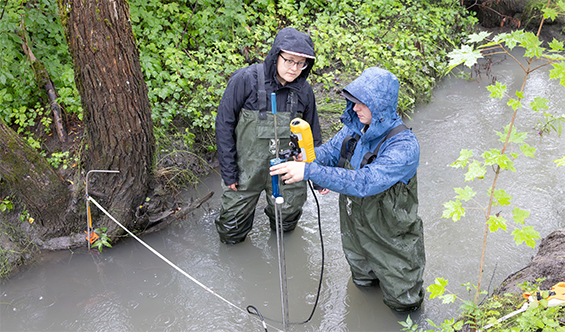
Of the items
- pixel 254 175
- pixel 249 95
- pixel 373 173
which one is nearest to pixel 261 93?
pixel 249 95

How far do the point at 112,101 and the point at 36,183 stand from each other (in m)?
1.05

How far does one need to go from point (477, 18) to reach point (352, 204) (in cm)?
739

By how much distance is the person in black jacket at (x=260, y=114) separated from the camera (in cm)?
281

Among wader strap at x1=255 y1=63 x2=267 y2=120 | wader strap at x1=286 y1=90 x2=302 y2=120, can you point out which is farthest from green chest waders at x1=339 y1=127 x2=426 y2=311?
wader strap at x1=255 y1=63 x2=267 y2=120

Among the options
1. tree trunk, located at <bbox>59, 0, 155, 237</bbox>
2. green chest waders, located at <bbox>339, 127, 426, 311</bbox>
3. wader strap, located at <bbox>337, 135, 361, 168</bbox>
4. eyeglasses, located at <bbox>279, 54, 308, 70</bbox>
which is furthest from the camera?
tree trunk, located at <bbox>59, 0, 155, 237</bbox>

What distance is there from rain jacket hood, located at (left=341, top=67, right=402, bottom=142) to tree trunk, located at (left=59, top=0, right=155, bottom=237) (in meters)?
2.05

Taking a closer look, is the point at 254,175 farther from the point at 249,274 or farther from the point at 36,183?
the point at 36,183

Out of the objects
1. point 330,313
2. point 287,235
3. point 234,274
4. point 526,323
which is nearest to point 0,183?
point 234,274

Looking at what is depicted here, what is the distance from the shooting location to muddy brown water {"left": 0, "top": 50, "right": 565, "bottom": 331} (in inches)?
117

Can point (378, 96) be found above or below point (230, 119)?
above

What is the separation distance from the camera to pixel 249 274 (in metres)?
3.42

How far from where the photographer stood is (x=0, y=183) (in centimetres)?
363

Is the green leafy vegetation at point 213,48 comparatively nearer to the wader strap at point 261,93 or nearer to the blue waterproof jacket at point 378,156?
the wader strap at point 261,93

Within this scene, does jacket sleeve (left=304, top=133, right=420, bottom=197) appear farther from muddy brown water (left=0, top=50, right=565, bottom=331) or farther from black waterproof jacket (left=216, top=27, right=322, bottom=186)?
muddy brown water (left=0, top=50, right=565, bottom=331)
